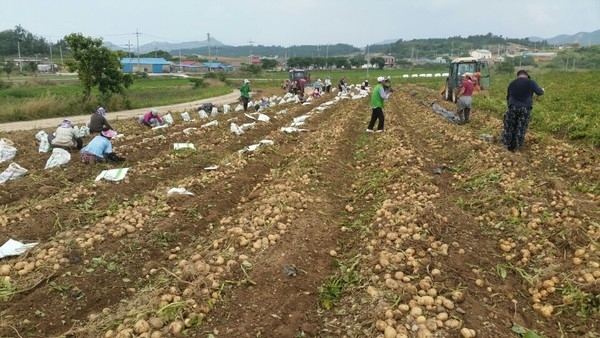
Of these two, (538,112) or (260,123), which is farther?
(260,123)

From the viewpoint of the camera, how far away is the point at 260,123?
15.3 meters

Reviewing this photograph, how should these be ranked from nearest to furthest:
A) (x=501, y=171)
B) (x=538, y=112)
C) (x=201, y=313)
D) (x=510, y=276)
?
(x=201, y=313), (x=510, y=276), (x=501, y=171), (x=538, y=112)

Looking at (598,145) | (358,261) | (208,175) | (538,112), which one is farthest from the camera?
(538,112)

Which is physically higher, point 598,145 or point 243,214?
point 598,145

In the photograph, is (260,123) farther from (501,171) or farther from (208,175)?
(501,171)

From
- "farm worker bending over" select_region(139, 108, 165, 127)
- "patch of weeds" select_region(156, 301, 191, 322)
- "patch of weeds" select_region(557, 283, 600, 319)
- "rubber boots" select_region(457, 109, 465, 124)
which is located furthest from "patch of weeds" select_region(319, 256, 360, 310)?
"farm worker bending over" select_region(139, 108, 165, 127)

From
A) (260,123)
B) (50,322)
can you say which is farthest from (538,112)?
(50,322)

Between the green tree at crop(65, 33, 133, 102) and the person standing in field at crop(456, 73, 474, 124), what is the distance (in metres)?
18.0

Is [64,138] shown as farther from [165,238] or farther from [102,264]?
[102,264]

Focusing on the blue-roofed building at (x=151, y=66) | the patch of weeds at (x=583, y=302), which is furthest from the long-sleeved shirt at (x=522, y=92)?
the blue-roofed building at (x=151, y=66)

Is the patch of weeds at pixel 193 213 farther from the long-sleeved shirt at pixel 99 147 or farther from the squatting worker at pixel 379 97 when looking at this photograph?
the squatting worker at pixel 379 97

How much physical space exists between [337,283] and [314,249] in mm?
836

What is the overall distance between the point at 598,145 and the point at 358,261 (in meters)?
8.19

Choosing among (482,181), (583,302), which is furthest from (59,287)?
(482,181)
